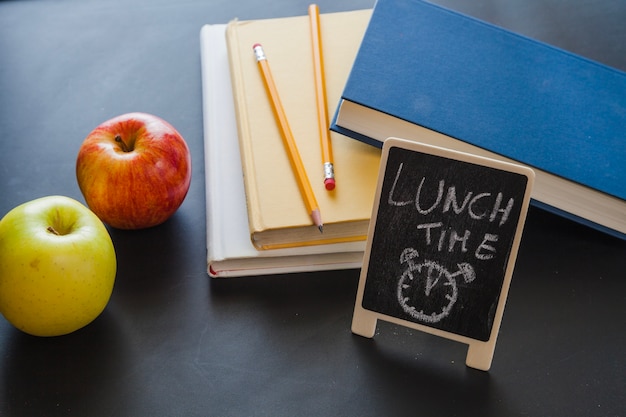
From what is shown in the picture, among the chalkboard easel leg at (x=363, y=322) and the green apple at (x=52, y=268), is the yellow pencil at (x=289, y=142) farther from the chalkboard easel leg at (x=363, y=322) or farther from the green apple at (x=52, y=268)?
the green apple at (x=52, y=268)

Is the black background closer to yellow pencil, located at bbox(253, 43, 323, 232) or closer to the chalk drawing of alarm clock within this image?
the chalk drawing of alarm clock

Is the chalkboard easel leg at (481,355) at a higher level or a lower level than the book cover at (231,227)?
lower

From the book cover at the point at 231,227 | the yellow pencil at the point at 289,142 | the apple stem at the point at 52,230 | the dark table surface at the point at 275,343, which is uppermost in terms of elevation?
the yellow pencil at the point at 289,142

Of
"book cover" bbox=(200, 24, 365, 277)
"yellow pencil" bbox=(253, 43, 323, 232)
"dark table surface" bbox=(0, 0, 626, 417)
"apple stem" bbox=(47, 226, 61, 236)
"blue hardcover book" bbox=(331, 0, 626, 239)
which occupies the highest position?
"blue hardcover book" bbox=(331, 0, 626, 239)

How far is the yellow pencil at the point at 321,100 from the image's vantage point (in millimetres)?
1032

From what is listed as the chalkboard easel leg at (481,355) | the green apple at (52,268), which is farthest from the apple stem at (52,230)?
the chalkboard easel leg at (481,355)

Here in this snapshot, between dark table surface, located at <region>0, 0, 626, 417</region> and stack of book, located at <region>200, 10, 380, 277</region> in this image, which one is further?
stack of book, located at <region>200, 10, 380, 277</region>

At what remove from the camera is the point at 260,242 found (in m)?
0.99

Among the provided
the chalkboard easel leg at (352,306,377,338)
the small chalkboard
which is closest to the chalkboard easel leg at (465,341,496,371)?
the small chalkboard

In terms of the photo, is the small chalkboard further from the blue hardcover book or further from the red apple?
the red apple

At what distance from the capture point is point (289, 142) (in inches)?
42.4

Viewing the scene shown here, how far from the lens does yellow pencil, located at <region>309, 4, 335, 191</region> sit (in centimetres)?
103

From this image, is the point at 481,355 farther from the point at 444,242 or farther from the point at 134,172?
the point at 134,172

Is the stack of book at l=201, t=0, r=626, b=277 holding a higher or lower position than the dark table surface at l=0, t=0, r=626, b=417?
higher
